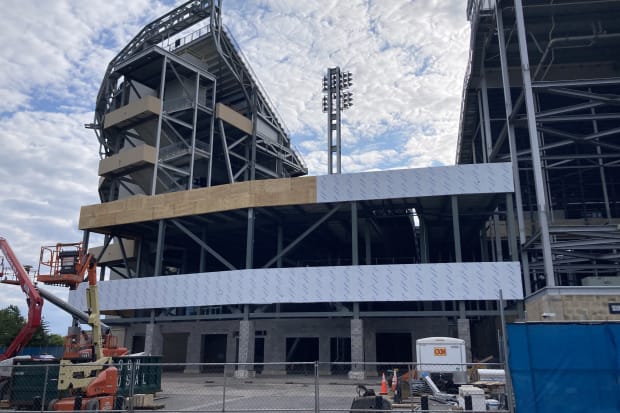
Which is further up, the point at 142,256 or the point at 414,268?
the point at 142,256

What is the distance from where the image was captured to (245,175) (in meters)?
55.7

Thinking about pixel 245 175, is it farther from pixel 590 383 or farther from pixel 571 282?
pixel 590 383

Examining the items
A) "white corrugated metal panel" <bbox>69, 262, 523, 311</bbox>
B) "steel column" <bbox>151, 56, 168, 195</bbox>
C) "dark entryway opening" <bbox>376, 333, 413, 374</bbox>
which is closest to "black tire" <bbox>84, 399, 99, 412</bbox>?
"white corrugated metal panel" <bbox>69, 262, 523, 311</bbox>

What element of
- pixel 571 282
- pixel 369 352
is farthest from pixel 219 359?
pixel 571 282

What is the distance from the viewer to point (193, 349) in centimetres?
3819

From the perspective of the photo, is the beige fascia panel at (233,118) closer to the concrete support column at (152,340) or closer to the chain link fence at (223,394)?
the concrete support column at (152,340)

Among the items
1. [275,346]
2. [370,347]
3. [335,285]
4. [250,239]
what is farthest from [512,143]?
[275,346]

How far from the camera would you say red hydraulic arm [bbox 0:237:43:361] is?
67.5 ft

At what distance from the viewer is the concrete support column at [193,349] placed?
37862mm

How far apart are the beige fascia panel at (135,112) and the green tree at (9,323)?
32.2 m

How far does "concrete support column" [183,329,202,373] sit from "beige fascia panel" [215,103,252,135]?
22278 mm

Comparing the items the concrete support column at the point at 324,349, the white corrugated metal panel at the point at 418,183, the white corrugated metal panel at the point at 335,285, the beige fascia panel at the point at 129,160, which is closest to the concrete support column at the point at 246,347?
the white corrugated metal panel at the point at 335,285

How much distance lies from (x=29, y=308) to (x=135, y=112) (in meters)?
28.6

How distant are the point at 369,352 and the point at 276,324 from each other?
7.03 m
